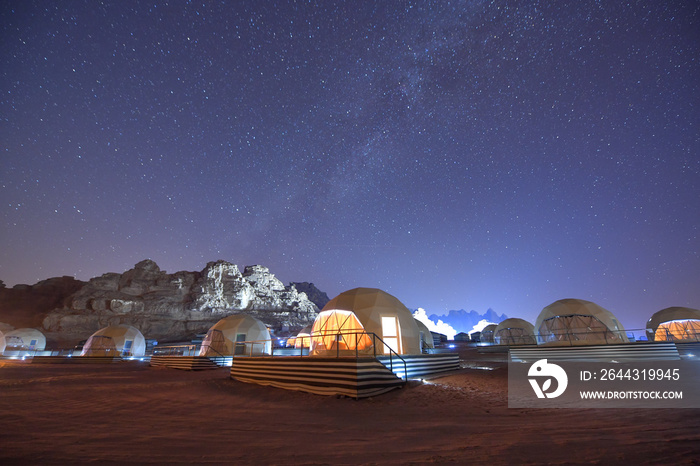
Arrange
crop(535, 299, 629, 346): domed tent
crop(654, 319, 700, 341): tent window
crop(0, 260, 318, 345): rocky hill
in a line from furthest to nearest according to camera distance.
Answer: crop(0, 260, 318, 345): rocky hill → crop(654, 319, 700, 341): tent window → crop(535, 299, 629, 346): domed tent

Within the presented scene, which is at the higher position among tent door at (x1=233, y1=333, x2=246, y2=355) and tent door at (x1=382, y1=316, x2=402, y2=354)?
tent door at (x1=382, y1=316, x2=402, y2=354)

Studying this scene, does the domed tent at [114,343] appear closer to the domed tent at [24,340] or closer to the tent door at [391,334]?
the domed tent at [24,340]

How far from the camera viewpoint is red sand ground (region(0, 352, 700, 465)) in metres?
4.18

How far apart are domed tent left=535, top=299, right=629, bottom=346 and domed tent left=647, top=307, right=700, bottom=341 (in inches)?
257

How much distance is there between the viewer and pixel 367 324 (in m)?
15.5

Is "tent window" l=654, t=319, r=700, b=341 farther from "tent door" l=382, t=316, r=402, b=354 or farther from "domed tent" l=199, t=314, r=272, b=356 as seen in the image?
"domed tent" l=199, t=314, r=272, b=356

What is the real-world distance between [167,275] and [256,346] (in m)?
61.8

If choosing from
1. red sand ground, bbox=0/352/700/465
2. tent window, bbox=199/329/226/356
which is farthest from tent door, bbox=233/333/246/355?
red sand ground, bbox=0/352/700/465

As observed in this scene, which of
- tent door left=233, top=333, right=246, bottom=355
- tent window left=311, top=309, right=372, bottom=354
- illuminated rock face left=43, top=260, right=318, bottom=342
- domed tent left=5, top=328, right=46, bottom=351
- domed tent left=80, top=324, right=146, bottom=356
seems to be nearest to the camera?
tent window left=311, top=309, right=372, bottom=354

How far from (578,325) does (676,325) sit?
12.1 meters

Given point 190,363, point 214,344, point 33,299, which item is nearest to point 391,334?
point 190,363

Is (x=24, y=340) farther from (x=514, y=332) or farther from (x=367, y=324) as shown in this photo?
(x=514, y=332)

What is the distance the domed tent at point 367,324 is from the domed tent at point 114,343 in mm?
27694

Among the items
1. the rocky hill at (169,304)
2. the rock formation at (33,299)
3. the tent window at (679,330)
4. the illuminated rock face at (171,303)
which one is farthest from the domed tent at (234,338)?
the rock formation at (33,299)
